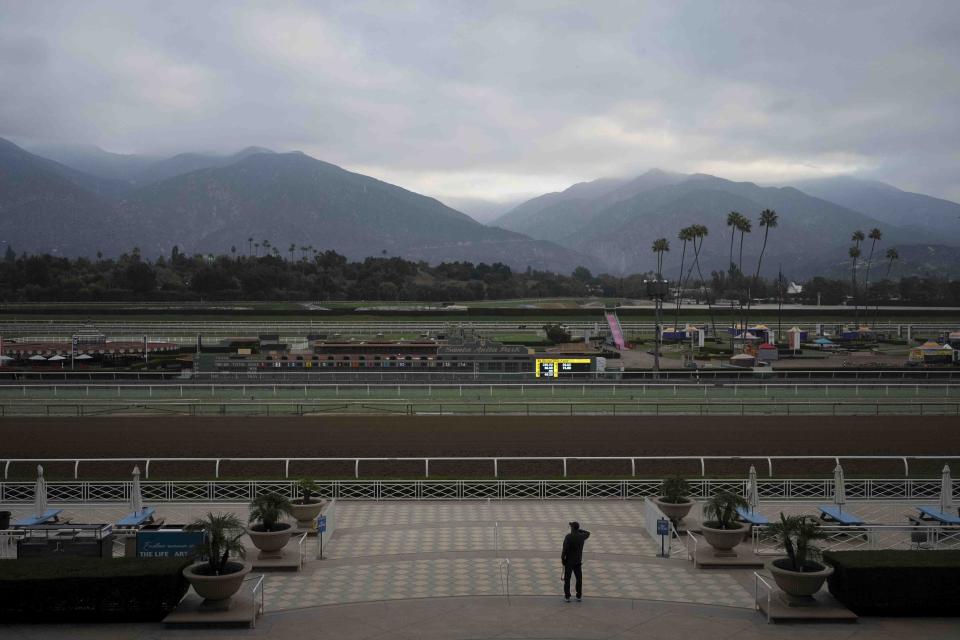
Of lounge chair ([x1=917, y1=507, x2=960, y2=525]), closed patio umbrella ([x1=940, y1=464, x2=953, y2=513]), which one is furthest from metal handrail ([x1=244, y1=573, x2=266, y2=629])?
closed patio umbrella ([x1=940, y1=464, x2=953, y2=513])

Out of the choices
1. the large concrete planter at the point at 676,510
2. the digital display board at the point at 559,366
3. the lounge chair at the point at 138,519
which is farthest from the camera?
the digital display board at the point at 559,366

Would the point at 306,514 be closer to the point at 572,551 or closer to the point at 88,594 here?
the point at 88,594

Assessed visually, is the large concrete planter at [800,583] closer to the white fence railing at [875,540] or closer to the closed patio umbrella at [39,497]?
the white fence railing at [875,540]

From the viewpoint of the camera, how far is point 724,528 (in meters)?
12.7

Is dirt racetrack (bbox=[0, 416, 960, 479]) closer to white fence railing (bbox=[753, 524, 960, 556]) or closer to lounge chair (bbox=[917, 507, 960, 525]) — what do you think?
lounge chair (bbox=[917, 507, 960, 525])

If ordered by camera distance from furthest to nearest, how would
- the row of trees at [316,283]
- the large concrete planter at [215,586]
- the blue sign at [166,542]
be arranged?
the row of trees at [316,283], the blue sign at [166,542], the large concrete planter at [215,586]

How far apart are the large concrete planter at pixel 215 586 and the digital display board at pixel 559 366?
3362cm

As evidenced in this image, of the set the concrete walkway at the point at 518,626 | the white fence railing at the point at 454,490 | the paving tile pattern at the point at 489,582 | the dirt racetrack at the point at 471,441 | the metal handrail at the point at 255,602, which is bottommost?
the dirt racetrack at the point at 471,441

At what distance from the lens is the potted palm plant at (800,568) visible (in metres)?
10.2

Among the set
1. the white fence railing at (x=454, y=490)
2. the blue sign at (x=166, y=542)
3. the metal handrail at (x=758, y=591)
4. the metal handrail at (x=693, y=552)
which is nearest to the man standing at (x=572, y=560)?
the metal handrail at (x=758, y=591)

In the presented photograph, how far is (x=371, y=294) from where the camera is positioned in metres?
122

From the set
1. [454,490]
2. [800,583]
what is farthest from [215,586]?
[454,490]

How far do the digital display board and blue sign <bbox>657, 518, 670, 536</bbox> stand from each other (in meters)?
29.9

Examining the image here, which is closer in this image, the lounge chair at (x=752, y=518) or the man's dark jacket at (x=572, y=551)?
the man's dark jacket at (x=572, y=551)
